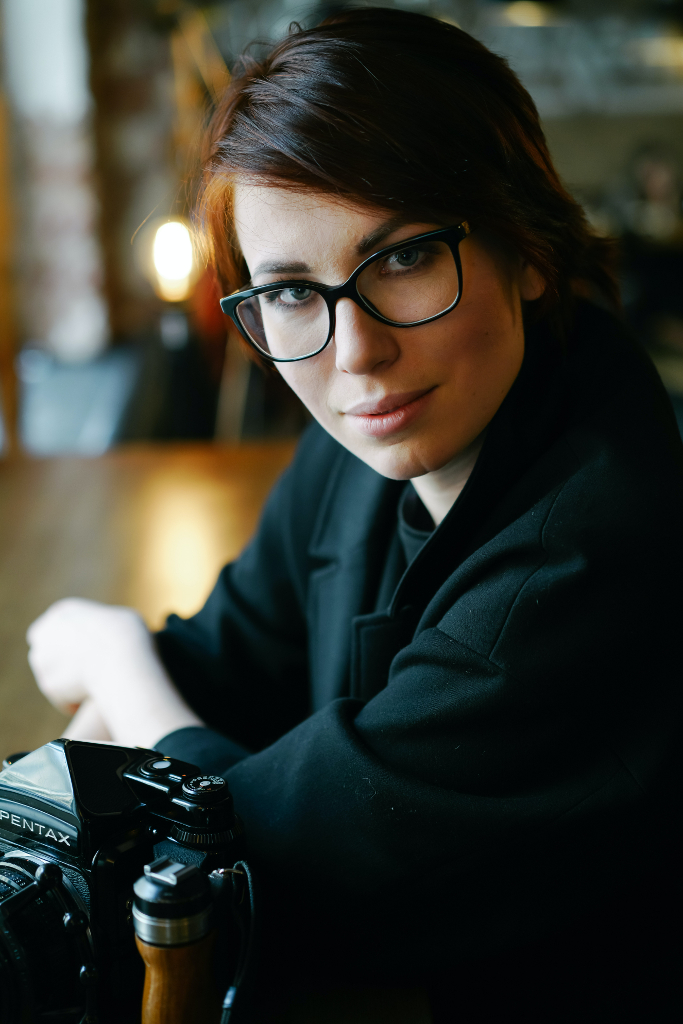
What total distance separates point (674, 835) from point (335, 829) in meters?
0.23

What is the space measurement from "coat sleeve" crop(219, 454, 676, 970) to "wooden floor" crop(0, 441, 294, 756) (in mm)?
481

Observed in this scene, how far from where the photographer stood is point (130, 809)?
565 millimetres

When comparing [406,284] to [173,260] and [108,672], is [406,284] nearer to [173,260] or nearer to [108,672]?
[108,672]

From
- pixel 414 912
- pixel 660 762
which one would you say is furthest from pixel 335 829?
pixel 660 762

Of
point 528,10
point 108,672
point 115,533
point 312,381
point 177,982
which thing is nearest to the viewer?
point 177,982

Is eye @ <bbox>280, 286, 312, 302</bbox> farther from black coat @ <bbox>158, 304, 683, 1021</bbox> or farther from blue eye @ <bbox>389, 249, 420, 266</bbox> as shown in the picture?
black coat @ <bbox>158, 304, 683, 1021</bbox>

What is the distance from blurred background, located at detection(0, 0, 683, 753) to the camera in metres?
1.44

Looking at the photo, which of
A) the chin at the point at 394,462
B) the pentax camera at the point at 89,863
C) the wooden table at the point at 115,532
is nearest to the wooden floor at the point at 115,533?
the wooden table at the point at 115,532

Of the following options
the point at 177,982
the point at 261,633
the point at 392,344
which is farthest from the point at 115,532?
the point at 177,982

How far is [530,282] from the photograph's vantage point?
72cm

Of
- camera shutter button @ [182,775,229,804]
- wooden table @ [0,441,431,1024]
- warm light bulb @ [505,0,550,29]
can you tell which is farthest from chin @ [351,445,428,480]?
warm light bulb @ [505,0,550,29]

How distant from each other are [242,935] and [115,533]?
1.07m

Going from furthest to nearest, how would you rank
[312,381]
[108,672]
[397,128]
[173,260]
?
[173,260] → [108,672] → [312,381] → [397,128]

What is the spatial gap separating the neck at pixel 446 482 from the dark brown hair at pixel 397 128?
0.14m
